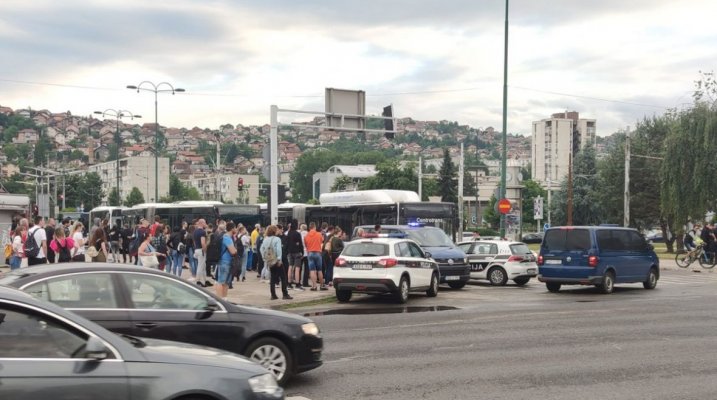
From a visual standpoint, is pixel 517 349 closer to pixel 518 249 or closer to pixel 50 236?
pixel 50 236

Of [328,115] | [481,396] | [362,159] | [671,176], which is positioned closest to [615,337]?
[481,396]

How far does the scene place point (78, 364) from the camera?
4.99 m

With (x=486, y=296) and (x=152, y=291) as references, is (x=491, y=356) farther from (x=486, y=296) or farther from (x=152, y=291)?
(x=486, y=296)

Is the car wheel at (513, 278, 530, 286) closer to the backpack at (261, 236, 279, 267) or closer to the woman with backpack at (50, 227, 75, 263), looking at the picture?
the backpack at (261, 236, 279, 267)

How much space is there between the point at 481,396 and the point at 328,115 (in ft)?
67.0

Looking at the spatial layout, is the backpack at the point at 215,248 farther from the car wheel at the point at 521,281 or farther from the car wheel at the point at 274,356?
the car wheel at the point at 521,281

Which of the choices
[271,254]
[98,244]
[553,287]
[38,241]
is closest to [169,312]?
[98,244]

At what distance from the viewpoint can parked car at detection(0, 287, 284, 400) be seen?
4852 mm

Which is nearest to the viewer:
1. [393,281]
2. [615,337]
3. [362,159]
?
[615,337]

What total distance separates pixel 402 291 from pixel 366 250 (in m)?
1.29

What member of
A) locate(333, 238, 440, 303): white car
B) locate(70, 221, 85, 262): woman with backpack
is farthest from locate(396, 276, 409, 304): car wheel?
locate(70, 221, 85, 262): woman with backpack

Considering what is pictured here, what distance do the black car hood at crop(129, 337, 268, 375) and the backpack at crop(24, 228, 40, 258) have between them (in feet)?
45.9

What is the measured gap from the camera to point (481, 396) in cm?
862

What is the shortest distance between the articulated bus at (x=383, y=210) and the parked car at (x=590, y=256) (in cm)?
802
